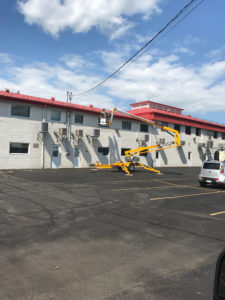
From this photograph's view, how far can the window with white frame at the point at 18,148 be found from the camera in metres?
22.2

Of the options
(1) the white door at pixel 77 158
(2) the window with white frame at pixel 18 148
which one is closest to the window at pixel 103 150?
(1) the white door at pixel 77 158

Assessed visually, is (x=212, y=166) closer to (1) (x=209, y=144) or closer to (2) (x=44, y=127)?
(2) (x=44, y=127)

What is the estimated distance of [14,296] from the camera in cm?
342

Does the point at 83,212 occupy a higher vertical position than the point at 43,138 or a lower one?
lower

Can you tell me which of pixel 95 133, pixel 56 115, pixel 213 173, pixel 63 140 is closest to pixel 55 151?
pixel 63 140

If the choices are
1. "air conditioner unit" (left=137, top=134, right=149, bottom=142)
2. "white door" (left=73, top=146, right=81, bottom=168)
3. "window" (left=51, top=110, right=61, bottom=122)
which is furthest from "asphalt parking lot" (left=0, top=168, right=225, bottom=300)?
"air conditioner unit" (left=137, top=134, right=149, bottom=142)

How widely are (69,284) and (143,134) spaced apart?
29178 mm

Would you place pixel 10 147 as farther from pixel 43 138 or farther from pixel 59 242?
pixel 59 242

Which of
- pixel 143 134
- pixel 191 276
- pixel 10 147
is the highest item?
pixel 143 134

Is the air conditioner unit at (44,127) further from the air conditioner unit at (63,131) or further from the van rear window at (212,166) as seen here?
the van rear window at (212,166)

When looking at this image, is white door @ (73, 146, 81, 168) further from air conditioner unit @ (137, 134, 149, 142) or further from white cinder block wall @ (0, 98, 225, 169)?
air conditioner unit @ (137, 134, 149, 142)

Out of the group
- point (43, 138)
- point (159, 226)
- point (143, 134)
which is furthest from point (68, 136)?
point (159, 226)

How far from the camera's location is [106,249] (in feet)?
17.5

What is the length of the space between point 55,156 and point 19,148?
360cm
